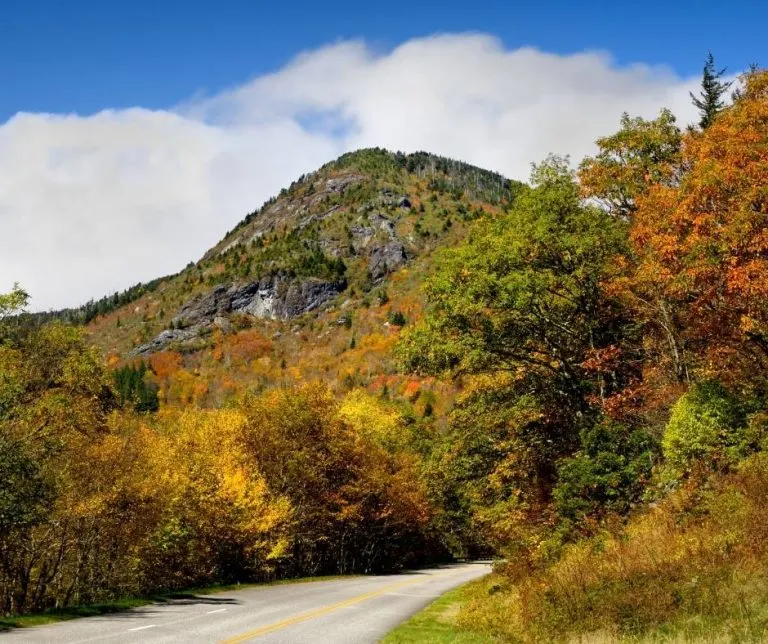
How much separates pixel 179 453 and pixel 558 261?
2309cm

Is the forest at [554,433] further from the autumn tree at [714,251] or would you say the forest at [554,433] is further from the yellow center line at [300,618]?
the yellow center line at [300,618]

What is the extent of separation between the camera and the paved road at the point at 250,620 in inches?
603

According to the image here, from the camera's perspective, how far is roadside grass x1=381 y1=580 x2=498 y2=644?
1564cm

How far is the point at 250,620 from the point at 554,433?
632 inches

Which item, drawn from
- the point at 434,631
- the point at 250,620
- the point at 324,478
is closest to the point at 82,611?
the point at 250,620

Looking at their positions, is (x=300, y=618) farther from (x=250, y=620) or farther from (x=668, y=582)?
(x=668, y=582)

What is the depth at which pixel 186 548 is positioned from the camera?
37.3 m

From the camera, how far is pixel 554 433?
99.6ft

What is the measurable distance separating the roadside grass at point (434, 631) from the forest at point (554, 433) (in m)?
0.53

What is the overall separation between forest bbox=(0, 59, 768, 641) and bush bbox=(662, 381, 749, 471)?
6 cm

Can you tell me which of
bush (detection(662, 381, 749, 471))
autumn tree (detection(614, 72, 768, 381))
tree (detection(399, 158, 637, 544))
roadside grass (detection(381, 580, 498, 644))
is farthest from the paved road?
autumn tree (detection(614, 72, 768, 381))

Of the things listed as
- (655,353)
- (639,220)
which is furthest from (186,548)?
(639,220)

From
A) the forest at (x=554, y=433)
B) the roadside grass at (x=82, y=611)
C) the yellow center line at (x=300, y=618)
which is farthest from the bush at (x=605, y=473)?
the roadside grass at (x=82, y=611)

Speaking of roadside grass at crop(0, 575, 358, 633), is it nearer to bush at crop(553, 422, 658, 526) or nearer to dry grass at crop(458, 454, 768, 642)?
dry grass at crop(458, 454, 768, 642)
